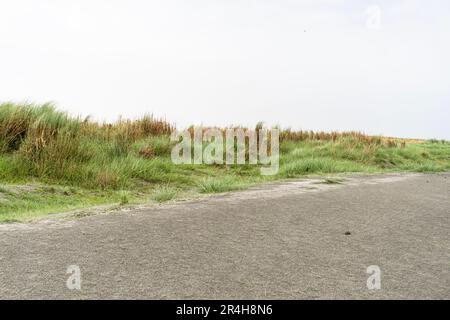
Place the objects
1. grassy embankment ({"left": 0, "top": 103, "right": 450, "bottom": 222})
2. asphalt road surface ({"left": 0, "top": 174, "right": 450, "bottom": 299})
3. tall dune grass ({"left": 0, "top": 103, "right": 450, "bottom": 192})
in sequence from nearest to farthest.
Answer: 1. asphalt road surface ({"left": 0, "top": 174, "right": 450, "bottom": 299})
2. grassy embankment ({"left": 0, "top": 103, "right": 450, "bottom": 222})
3. tall dune grass ({"left": 0, "top": 103, "right": 450, "bottom": 192})

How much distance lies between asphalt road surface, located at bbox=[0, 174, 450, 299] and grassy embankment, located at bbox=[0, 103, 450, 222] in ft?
4.84

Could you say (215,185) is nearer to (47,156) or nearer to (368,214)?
(368,214)

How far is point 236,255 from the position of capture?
3303 mm

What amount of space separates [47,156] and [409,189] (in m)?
6.14

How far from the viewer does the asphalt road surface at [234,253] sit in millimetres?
2678

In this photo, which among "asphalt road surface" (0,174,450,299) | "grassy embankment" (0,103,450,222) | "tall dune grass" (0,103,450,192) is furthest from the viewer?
"tall dune grass" (0,103,450,192)

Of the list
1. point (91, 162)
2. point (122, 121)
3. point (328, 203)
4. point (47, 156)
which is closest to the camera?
point (328, 203)

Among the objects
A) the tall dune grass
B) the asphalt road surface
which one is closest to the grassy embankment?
the tall dune grass

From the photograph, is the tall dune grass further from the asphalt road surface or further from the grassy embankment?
the asphalt road surface

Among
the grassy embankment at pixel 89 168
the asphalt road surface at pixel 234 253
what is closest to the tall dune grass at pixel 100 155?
the grassy embankment at pixel 89 168

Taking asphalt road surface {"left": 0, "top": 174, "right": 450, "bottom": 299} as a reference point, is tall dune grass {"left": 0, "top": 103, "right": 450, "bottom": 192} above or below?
above

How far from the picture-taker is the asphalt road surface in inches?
105

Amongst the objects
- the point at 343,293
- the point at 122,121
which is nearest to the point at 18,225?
the point at 343,293
